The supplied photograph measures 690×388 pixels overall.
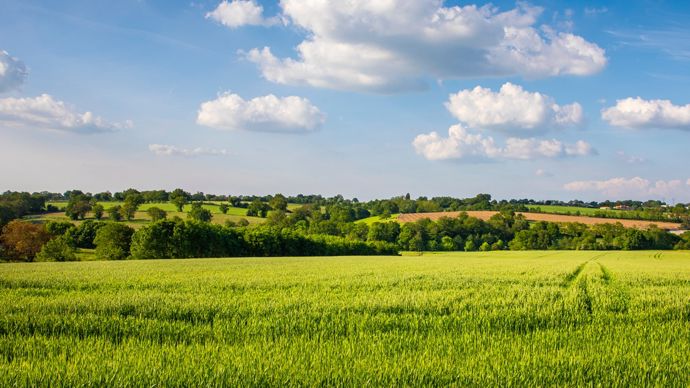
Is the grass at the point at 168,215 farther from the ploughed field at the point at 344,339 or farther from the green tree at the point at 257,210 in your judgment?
the ploughed field at the point at 344,339

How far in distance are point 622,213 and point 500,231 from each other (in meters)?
42.6

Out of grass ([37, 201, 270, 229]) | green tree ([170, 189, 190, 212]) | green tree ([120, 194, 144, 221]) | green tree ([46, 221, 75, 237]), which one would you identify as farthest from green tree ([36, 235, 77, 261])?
green tree ([170, 189, 190, 212])

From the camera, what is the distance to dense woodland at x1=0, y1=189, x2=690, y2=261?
239 ft

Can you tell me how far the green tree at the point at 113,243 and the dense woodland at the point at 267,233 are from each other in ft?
0.52

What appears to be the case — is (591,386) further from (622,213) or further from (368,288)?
(622,213)

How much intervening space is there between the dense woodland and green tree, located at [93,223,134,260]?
160mm

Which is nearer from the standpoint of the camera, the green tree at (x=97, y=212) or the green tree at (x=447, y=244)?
the green tree at (x=97, y=212)

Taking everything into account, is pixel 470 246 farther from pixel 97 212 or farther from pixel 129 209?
pixel 97 212

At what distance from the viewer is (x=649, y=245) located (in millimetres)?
111000

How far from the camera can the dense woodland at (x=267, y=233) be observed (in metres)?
72.8

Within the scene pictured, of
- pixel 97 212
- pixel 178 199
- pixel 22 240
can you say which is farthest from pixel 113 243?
pixel 178 199

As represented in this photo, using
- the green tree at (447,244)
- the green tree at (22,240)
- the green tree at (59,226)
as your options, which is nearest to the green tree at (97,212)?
the green tree at (59,226)

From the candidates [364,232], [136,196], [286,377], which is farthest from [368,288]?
[136,196]

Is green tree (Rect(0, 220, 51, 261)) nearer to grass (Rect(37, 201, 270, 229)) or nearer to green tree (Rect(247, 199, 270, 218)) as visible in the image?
grass (Rect(37, 201, 270, 229))
